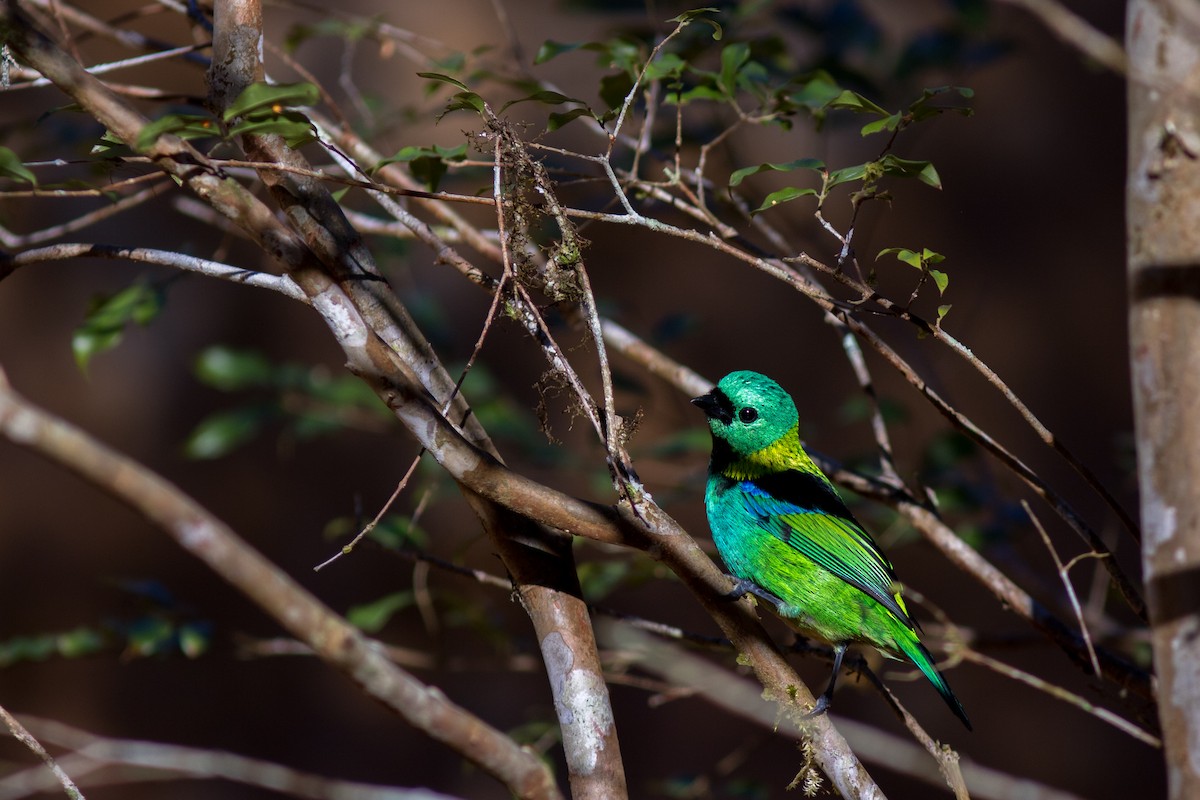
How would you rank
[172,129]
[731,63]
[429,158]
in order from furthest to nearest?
1. [731,63]
2. [429,158]
3. [172,129]

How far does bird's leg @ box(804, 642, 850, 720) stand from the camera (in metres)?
1.84

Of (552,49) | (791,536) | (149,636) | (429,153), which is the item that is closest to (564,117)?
(429,153)

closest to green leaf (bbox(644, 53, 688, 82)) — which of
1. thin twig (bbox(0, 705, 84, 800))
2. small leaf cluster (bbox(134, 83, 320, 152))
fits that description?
small leaf cluster (bbox(134, 83, 320, 152))

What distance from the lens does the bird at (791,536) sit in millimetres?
2725

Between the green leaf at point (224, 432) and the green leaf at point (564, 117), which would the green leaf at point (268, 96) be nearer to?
the green leaf at point (564, 117)

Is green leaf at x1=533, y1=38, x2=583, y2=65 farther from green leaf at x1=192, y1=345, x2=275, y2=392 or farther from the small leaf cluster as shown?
green leaf at x1=192, y1=345, x2=275, y2=392

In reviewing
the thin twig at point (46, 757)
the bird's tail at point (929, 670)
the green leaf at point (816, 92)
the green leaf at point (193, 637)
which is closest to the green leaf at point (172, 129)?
the thin twig at point (46, 757)

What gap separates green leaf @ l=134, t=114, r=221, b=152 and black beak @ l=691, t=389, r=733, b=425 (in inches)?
62.2

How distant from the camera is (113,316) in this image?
8.83ft

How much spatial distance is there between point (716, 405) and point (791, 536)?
16.3 inches

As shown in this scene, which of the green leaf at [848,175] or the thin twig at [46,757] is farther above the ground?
the green leaf at [848,175]

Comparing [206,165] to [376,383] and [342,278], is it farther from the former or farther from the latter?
[376,383]

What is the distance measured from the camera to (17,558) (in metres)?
5.38

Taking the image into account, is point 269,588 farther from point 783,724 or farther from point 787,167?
point 787,167
